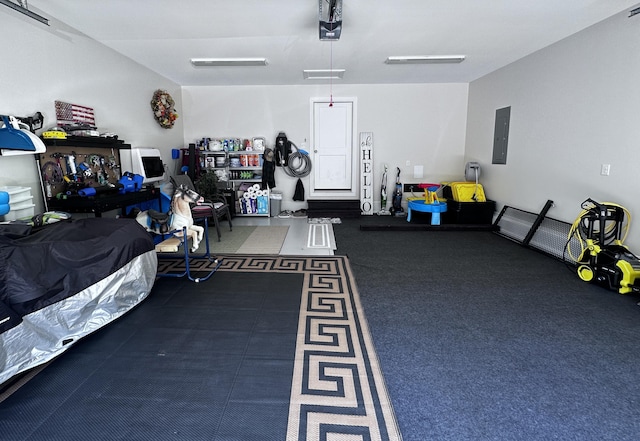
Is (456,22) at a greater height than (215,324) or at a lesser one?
greater

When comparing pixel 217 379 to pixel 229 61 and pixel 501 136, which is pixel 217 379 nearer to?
pixel 229 61

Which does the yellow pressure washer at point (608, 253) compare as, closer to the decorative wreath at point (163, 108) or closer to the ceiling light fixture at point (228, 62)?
the ceiling light fixture at point (228, 62)

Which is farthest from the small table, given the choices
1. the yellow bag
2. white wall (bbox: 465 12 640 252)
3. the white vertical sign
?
the white vertical sign

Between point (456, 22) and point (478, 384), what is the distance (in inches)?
148

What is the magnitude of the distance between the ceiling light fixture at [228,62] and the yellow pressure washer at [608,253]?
490 cm

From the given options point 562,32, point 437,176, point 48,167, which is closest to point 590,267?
point 562,32

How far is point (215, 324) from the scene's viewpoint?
259cm

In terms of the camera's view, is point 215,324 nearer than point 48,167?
Yes

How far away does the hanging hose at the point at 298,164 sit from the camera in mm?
7234

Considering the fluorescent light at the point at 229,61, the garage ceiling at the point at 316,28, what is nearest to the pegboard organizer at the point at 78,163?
the garage ceiling at the point at 316,28

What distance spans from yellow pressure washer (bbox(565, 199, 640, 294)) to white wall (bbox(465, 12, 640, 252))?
154 mm

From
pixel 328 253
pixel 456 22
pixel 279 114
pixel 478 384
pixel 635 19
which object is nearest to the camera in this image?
pixel 478 384

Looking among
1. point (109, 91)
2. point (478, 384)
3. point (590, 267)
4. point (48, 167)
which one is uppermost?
point (109, 91)

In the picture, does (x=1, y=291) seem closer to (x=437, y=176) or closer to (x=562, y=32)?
(x=562, y=32)
